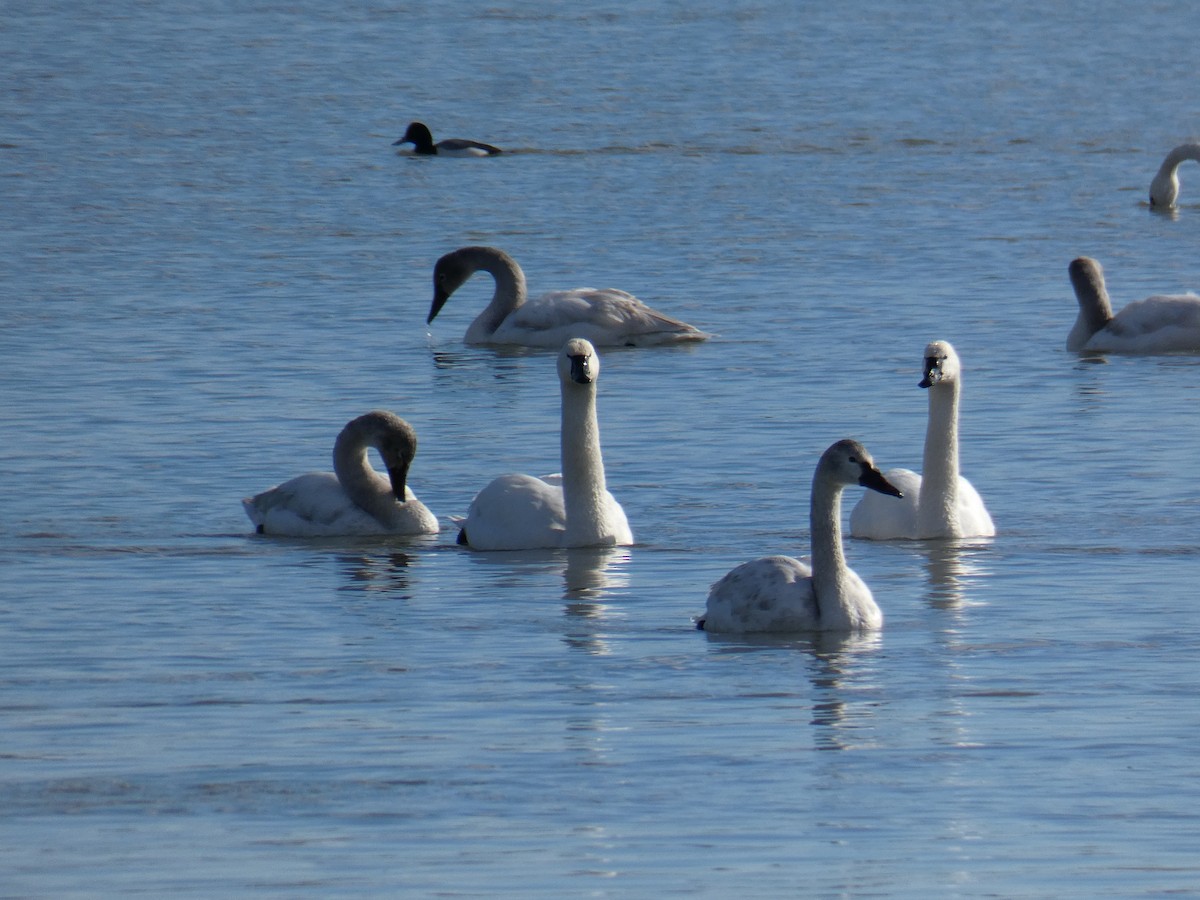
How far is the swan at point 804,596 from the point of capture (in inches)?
453

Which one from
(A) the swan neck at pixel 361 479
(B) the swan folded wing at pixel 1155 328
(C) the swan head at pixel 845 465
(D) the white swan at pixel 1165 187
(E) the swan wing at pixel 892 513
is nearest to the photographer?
(C) the swan head at pixel 845 465

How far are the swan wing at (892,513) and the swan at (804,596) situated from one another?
2.24 meters

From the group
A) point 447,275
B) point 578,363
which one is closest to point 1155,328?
point 447,275

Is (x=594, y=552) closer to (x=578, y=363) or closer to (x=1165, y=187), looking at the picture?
(x=578, y=363)

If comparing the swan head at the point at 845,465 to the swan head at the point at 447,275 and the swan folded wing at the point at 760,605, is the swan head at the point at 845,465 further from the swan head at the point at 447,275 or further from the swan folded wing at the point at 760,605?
the swan head at the point at 447,275

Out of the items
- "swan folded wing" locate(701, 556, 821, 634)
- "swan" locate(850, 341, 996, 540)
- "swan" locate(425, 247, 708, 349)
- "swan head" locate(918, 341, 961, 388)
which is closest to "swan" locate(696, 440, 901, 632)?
"swan folded wing" locate(701, 556, 821, 634)

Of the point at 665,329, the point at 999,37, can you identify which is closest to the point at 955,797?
the point at 665,329

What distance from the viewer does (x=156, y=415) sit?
57.6 ft

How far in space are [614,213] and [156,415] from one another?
12.7 metres

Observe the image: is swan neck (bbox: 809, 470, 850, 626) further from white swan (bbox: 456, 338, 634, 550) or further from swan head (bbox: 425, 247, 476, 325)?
swan head (bbox: 425, 247, 476, 325)

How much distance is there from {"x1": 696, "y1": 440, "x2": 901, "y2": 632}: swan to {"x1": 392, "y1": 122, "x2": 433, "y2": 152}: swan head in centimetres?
2597

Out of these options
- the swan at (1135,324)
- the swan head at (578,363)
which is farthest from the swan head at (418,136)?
the swan head at (578,363)

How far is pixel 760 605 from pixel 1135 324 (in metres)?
10.2

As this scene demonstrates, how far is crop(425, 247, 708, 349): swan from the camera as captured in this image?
850 inches
